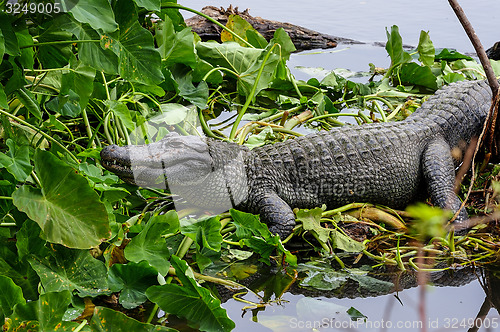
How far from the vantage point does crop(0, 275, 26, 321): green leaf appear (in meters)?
1.84

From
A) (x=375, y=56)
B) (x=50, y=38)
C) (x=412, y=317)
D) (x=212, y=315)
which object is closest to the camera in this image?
(x=212, y=315)

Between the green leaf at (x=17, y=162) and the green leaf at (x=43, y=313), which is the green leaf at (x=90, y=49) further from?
the green leaf at (x=43, y=313)

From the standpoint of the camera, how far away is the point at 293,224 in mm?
3234

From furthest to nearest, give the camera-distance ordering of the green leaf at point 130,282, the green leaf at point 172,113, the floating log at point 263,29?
the floating log at point 263,29
the green leaf at point 172,113
the green leaf at point 130,282

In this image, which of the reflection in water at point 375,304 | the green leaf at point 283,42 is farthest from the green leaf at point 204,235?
the green leaf at point 283,42

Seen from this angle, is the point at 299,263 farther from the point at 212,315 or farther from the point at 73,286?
the point at 73,286

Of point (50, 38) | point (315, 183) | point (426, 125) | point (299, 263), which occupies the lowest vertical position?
point (299, 263)

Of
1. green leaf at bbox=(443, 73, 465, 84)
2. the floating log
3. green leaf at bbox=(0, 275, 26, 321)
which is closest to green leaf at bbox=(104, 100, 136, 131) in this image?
green leaf at bbox=(0, 275, 26, 321)

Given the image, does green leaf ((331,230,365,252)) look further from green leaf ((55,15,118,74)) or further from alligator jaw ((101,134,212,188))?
green leaf ((55,15,118,74))

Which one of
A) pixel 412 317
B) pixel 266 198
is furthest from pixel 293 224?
pixel 412 317

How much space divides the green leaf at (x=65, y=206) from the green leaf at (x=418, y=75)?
3.73m

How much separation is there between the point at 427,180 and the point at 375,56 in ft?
11.4

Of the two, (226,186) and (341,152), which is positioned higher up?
(341,152)

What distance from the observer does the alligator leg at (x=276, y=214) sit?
319 centimetres
